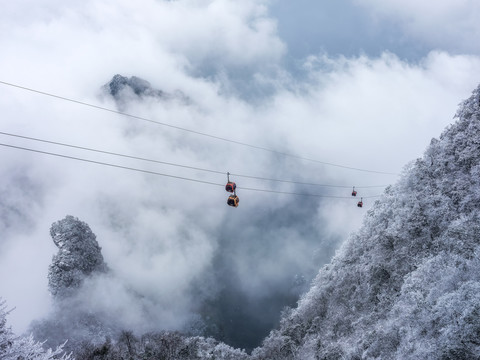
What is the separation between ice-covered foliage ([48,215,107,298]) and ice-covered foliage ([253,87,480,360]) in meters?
84.4

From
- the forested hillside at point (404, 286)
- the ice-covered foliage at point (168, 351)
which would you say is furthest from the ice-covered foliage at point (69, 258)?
the forested hillside at point (404, 286)

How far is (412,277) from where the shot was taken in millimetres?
31266

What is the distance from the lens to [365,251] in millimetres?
45344

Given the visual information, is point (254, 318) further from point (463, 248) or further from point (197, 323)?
point (463, 248)

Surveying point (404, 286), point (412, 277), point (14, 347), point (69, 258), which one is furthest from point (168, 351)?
point (69, 258)

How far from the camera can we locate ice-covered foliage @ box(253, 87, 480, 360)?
22.5 metres

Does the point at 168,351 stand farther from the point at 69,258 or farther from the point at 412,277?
the point at 69,258

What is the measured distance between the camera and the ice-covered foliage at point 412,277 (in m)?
22.5

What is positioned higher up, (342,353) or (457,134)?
(457,134)

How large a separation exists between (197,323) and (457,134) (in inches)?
6497

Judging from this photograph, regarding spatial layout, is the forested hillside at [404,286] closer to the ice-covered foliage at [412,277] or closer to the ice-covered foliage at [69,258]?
the ice-covered foliage at [412,277]

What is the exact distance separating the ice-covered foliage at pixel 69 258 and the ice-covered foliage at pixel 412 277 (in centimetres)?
8437

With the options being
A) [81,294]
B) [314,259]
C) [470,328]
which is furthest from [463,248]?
[314,259]

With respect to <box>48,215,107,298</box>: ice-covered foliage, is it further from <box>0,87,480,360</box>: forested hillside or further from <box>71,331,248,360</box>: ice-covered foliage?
<box>0,87,480,360</box>: forested hillside
